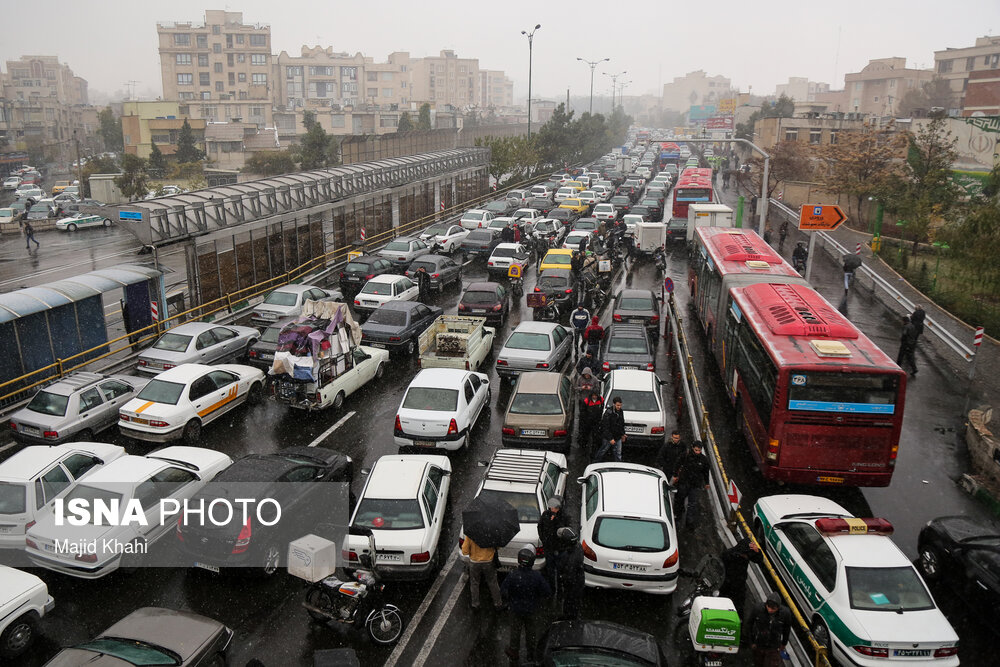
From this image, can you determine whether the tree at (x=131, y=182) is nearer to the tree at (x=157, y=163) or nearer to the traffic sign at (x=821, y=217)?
the tree at (x=157, y=163)

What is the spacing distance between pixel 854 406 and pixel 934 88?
10803 cm

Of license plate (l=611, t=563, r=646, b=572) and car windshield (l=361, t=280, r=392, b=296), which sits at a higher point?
car windshield (l=361, t=280, r=392, b=296)

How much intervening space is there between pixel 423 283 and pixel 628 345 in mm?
10943

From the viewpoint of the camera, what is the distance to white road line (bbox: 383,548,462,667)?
28.4 ft

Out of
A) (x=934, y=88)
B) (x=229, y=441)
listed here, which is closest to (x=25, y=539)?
(x=229, y=441)

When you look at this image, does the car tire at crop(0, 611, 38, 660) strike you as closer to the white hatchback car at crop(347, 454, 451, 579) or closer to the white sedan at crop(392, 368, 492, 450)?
the white hatchback car at crop(347, 454, 451, 579)

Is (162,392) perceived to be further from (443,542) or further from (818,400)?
(818,400)

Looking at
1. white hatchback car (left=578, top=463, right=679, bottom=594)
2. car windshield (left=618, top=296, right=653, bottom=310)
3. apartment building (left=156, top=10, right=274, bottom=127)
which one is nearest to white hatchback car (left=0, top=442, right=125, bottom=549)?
white hatchback car (left=578, top=463, right=679, bottom=594)

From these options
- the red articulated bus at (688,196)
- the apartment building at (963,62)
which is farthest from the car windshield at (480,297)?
the apartment building at (963,62)

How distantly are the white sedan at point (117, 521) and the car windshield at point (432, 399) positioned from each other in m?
4.16

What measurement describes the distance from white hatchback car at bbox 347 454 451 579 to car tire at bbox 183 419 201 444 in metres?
5.67

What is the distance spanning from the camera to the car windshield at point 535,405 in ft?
46.0

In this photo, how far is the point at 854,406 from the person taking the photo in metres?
11.4

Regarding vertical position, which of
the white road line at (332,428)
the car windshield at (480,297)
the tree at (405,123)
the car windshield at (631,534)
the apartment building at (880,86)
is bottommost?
the white road line at (332,428)
